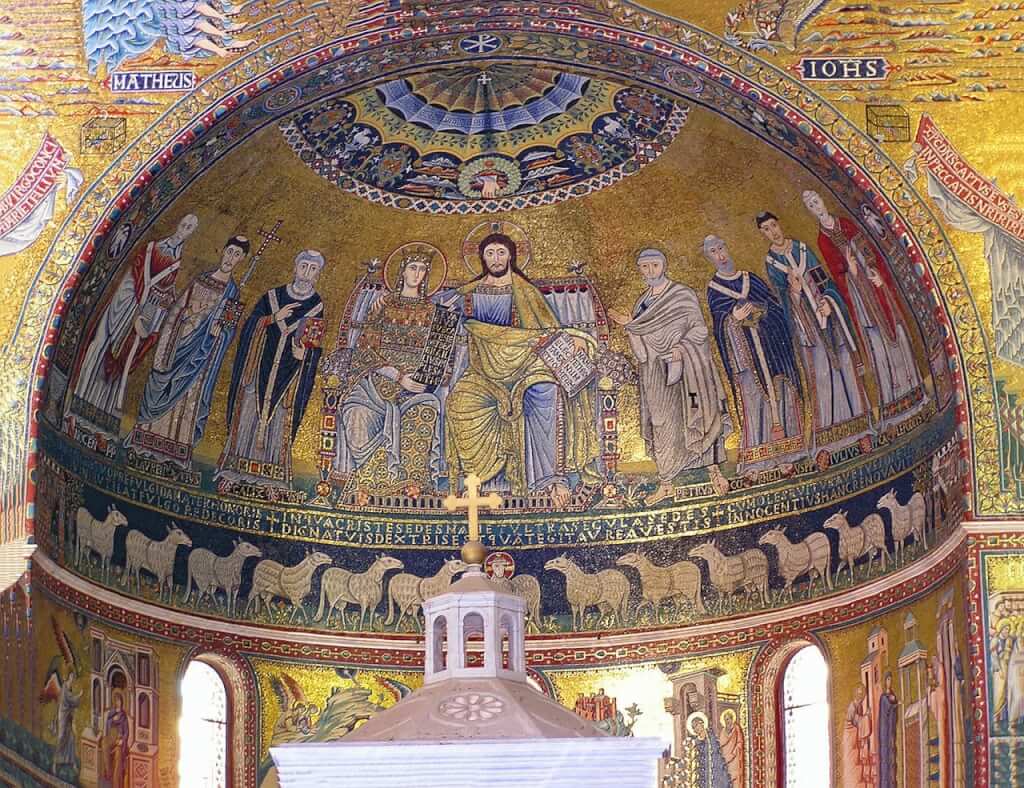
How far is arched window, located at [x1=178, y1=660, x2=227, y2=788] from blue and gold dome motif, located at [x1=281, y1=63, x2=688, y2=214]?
5282 mm

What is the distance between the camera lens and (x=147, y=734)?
25.9 m

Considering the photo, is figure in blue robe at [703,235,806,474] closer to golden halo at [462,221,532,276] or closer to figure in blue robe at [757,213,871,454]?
figure in blue robe at [757,213,871,454]

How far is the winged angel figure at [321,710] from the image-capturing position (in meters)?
26.7

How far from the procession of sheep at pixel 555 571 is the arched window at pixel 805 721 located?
0.76 m

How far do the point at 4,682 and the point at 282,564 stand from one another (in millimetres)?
4372

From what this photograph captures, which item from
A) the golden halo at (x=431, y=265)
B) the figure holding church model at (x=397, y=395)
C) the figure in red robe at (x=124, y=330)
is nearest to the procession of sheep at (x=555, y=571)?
the figure holding church model at (x=397, y=395)

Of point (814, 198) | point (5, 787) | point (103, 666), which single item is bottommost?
point (5, 787)

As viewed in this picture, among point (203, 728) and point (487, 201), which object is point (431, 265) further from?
point (203, 728)

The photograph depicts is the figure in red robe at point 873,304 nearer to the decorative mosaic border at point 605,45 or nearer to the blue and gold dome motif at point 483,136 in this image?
the decorative mosaic border at point 605,45

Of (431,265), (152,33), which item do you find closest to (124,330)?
(152,33)

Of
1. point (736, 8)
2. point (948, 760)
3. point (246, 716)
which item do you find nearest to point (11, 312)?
point (246, 716)

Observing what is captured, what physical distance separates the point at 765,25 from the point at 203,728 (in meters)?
9.14

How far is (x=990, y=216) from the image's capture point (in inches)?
953

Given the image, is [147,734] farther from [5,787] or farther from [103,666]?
[5,787]
